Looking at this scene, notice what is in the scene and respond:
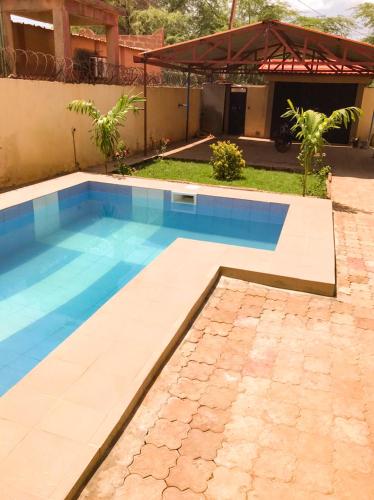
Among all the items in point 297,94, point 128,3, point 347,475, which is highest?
point 128,3

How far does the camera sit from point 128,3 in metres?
32.3

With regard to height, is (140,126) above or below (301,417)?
above

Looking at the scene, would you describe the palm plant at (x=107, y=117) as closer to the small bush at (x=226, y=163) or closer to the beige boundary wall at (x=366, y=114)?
the small bush at (x=226, y=163)

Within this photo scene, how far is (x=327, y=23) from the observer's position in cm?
3766

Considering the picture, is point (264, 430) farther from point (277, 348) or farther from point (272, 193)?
point (272, 193)

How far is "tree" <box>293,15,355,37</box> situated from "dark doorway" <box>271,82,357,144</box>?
A: 63.5ft

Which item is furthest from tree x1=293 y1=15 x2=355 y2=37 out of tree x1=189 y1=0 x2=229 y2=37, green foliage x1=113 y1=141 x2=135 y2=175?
green foliage x1=113 y1=141 x2=135 y2=175

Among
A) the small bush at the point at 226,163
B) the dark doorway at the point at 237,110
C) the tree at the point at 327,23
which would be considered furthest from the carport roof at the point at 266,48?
the tree at the point at 327,23

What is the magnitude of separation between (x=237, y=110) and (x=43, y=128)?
47.7 ft

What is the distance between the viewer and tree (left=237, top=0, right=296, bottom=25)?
37969mm

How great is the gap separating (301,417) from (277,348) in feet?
3.28

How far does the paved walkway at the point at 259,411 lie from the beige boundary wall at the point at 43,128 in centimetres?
763

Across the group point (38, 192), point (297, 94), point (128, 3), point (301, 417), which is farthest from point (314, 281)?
point (128, 3)

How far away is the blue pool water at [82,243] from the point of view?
525cm
